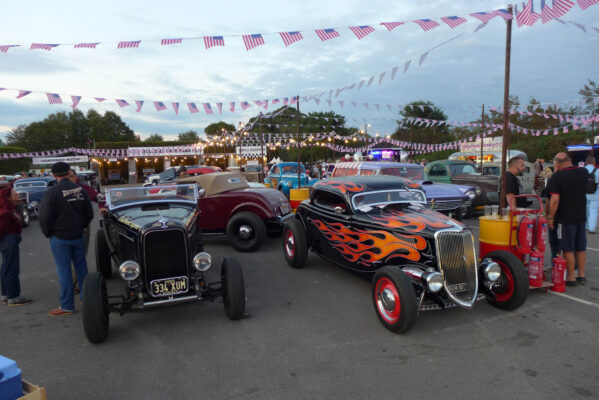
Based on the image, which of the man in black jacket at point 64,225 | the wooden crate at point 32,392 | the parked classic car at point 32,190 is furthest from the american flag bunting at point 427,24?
the parked classic car at point 32,190

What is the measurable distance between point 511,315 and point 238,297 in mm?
3320

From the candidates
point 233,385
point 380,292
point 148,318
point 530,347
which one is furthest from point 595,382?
point 148,318

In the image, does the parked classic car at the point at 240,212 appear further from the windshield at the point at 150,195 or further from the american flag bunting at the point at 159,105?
the american flag bunting at the point at 159,105

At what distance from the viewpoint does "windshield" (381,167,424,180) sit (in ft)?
35.2

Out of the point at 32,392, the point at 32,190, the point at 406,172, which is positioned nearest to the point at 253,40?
the point at 406,172

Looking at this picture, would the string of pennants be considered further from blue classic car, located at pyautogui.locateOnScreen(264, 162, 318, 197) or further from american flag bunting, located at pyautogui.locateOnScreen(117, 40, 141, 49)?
blue classic car, located at pyautogui.locateOnScreen(264, 162, 318, 197)

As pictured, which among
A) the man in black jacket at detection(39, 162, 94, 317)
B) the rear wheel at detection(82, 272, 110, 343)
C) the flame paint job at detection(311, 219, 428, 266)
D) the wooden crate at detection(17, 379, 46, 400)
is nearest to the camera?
the wooden crate at detection(17, 379, 46, 400)

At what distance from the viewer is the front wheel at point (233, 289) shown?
433cm

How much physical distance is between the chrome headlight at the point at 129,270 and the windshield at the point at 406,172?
8.05 metres

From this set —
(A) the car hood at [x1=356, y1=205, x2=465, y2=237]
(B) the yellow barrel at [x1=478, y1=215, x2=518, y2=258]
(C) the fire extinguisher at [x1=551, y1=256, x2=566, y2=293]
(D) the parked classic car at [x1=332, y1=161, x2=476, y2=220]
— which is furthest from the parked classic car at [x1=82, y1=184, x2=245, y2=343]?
(D) the parked classic car at [x1=332, y1=161, x2=476, y2=220]

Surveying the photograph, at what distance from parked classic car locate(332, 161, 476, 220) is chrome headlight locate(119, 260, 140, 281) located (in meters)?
7.63

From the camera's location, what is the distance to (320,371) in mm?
3377

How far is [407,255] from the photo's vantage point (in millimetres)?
4438

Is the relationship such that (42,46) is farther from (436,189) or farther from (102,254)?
(436,189)
